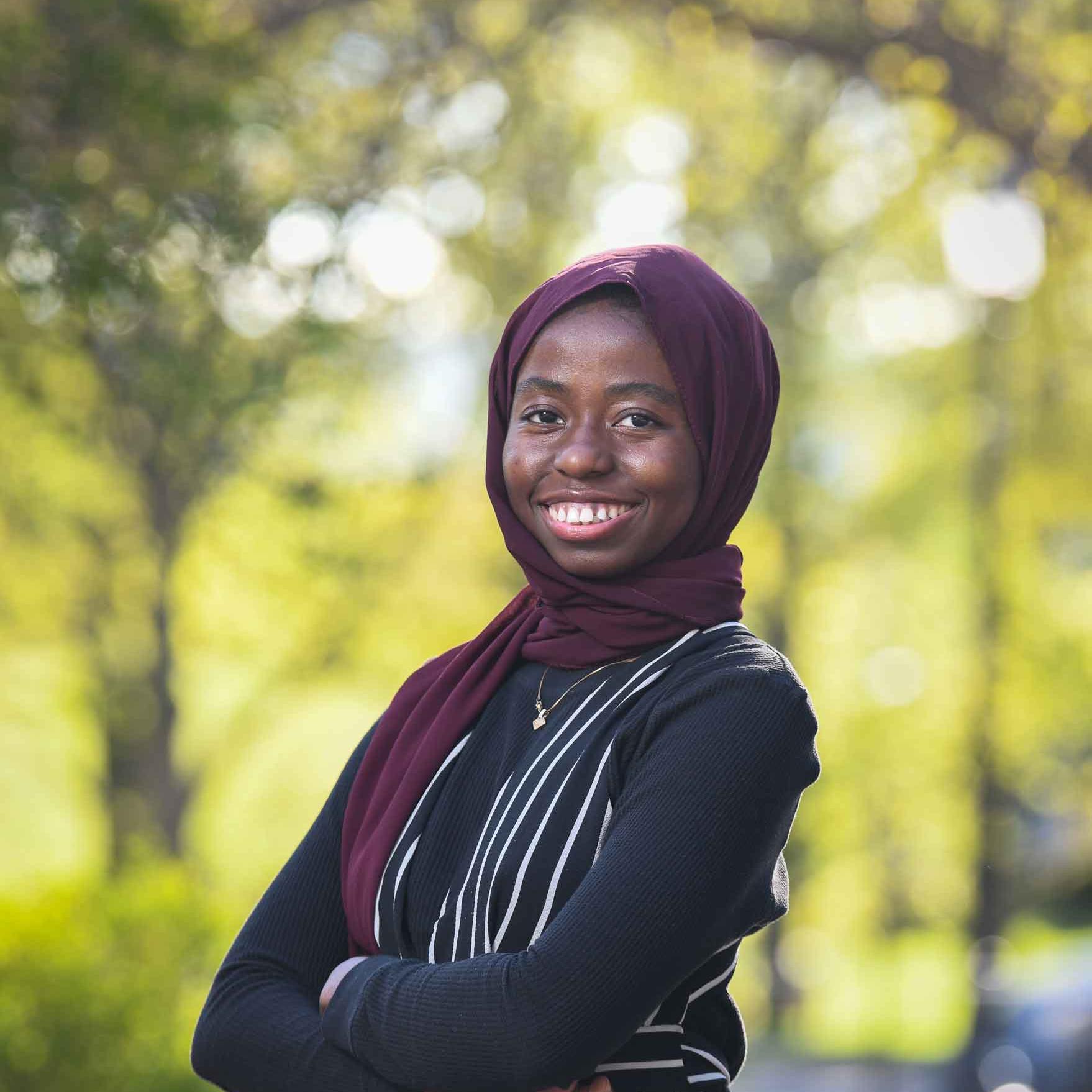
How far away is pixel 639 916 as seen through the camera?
165 cm

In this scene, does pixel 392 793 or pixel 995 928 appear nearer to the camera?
pixel 392 793

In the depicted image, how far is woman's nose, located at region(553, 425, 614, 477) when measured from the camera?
1850mm

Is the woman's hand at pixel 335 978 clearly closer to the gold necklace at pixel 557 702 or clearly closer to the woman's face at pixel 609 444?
the gold necklace at pixel 557 702

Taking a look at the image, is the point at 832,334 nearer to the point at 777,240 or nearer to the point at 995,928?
the point at 777,240

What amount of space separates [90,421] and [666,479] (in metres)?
9.02

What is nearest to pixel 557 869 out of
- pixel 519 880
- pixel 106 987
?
pixel 519 880

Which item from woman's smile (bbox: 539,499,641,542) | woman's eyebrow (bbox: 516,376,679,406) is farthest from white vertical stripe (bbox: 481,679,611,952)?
woman's eyebrow (bbox: 516,376,679,406)

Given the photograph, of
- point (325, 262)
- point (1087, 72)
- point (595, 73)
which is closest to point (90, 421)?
point (325, 262)

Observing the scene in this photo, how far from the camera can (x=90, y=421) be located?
1023 cm

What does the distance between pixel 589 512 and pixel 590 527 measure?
2cm

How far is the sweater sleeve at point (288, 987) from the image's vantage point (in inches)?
73.5

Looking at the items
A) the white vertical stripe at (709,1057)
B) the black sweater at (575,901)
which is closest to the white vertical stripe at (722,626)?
the black sweater at (575,901)

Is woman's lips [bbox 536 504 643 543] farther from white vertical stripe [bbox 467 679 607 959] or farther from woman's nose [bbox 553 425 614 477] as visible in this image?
white vertical stripe [bbox 467 679 607 959]

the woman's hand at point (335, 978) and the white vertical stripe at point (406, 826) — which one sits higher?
the white vertical stripe at point (406, 826)
